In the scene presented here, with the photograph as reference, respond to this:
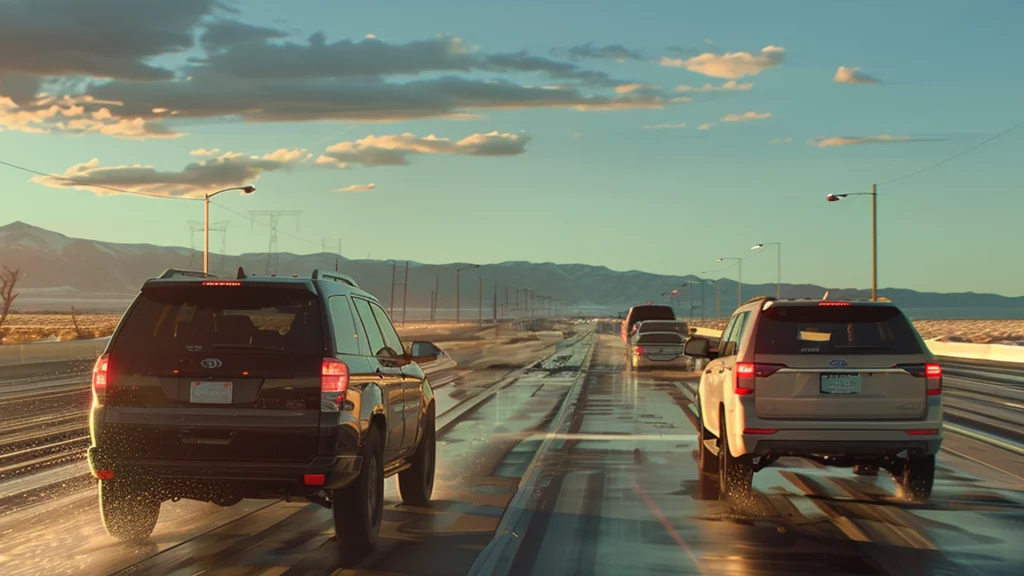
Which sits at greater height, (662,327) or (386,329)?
(386,329)

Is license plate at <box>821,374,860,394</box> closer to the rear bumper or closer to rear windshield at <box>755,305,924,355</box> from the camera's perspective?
rear windshield at <box>755,305,924,355</box>

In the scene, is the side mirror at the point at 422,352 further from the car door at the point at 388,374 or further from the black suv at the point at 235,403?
the black suv at the point at 235,403

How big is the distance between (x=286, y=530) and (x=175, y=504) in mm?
1853

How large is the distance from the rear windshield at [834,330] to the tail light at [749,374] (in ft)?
0.46

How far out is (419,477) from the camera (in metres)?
11.1

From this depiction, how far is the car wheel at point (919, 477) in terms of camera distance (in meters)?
11.1

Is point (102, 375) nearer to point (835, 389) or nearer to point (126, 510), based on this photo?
point (126, 510)

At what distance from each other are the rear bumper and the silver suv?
4.11 meters

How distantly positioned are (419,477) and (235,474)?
310 cm

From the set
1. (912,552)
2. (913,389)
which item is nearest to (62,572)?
(912,552)

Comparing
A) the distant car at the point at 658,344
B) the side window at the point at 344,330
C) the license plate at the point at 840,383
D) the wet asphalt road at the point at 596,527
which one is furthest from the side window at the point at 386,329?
the distant car at the point at 658,344

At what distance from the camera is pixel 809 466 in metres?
14.3

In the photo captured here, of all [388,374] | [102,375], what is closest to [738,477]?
[388,374]

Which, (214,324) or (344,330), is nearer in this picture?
(344,330)
